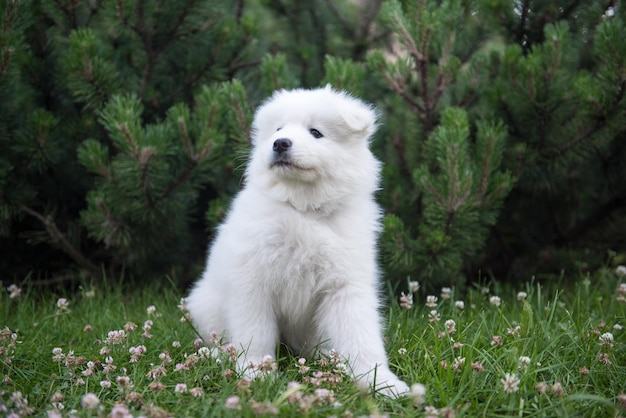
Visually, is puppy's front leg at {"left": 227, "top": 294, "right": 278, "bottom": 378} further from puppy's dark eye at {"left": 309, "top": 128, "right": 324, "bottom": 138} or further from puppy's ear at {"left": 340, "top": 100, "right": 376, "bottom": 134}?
puppy's ear at {"left": 340, "top": 100, "right": 376, "bottom": 134}

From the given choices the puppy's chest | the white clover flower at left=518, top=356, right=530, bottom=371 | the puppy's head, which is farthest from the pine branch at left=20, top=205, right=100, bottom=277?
the white clover flower at left=518, top=356, right=530, bottom=371

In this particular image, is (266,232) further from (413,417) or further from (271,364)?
(413,417)

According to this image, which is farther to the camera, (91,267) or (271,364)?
(91,267)

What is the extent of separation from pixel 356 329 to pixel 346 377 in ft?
0.88

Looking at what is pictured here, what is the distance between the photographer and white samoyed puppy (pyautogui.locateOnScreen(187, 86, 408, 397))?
10.1 ft

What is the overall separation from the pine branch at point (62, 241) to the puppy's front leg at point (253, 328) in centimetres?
191

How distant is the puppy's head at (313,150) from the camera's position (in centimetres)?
310

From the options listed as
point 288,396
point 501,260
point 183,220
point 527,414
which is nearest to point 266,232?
point 288,396

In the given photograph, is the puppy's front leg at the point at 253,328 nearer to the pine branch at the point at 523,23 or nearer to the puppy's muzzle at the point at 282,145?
the puppy's muzzle at the point at 282,145

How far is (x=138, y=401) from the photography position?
2527mm

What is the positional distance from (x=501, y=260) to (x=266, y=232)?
2.82m

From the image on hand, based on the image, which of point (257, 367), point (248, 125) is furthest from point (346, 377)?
point (248, 125)

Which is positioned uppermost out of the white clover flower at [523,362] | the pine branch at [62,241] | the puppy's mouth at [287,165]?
the puppy's mouth at [287,165]

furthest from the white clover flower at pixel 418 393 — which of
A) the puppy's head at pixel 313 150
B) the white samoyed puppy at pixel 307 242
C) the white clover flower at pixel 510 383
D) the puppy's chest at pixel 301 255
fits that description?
the puppy's head at pixel 313 150
